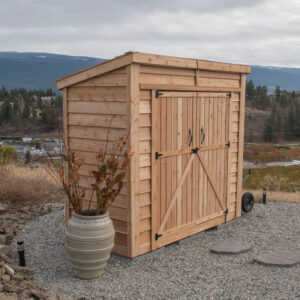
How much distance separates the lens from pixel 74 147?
595 centimetres

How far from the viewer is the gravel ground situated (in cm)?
461

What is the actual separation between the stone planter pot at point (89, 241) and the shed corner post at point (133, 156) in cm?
48

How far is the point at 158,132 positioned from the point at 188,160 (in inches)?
32.4

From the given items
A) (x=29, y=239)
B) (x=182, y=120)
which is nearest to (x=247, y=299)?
(x=182, y=120)

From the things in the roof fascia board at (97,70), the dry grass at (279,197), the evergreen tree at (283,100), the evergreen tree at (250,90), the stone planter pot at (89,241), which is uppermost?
the evergreen tree at (250,90)

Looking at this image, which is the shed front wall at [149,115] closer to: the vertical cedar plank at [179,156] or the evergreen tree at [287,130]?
the vertical cedar plank at [179,156]

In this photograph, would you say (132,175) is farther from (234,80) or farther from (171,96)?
(234,80)

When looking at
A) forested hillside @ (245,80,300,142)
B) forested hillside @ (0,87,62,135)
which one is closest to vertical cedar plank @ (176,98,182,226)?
forested hillside @ (0,87,62,135)

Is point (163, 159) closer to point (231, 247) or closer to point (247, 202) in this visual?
point (231, 247)

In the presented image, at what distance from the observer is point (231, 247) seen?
6.06 meters

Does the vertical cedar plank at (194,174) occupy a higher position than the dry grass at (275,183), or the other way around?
the vertical cedar plank at (194,174)

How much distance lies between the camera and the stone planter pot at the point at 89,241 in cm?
475

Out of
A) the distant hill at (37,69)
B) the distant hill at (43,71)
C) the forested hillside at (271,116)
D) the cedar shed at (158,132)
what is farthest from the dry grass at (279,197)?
the distant hill at (37,69)

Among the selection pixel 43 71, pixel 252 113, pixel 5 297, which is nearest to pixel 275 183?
pixel 5 297
